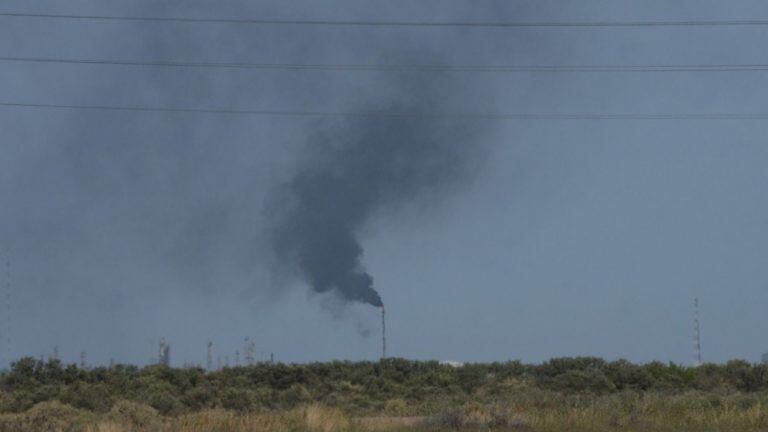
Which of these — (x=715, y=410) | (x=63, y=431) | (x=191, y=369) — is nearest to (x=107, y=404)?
(x=191, y=369)

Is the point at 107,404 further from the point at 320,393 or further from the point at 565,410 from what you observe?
the point at 565,410

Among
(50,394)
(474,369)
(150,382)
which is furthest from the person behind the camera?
(474,369)

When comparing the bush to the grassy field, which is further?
the bush

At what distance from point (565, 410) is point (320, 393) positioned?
1984 centimetres

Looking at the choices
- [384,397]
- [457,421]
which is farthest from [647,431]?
[384,397]

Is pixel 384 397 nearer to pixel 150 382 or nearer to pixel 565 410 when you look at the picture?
pixel 150 382

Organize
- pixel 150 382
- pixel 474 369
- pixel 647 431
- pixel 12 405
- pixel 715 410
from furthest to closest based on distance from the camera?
pixel 474 369 < pixel 150 382 < pixel 12 405 < pixel 715 410 < pixel 647 431

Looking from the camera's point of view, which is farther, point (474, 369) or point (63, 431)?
point (474, 369)

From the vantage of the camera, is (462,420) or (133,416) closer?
A: (462,420)

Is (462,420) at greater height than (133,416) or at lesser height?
lesser

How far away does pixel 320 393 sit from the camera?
48.8 metres

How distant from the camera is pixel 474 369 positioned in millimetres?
53625

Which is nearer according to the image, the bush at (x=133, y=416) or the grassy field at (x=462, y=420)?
the grassy field at (x=462, y=420)

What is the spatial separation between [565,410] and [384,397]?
17.9m
